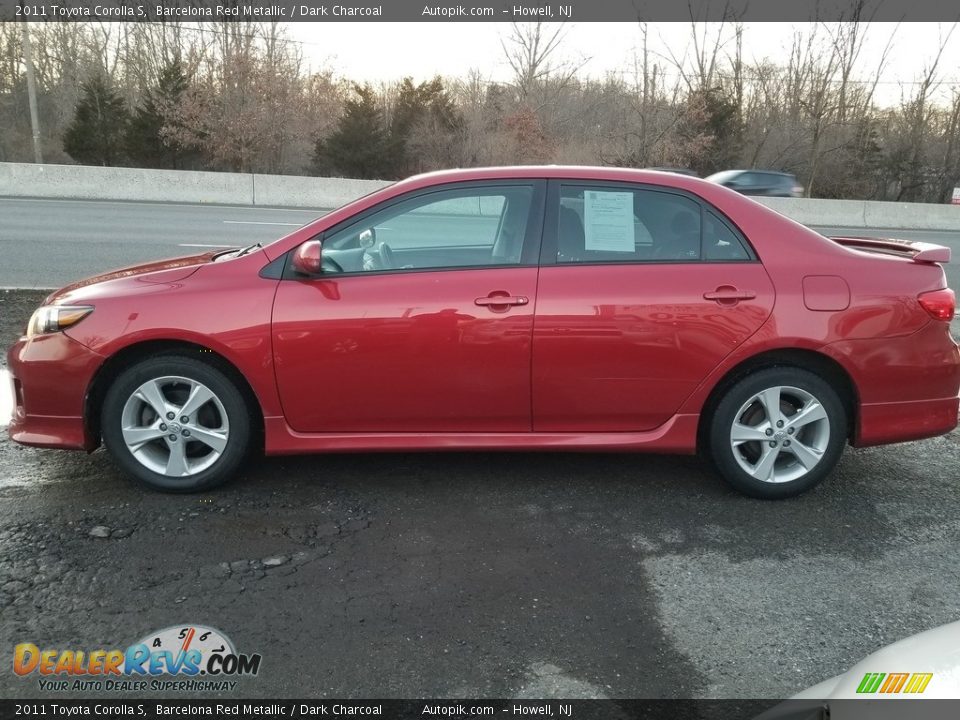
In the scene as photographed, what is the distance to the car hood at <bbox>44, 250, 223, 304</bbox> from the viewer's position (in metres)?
3.96

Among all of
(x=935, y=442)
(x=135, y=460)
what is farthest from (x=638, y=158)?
(x=135, y=460)

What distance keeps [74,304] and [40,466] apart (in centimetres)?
99

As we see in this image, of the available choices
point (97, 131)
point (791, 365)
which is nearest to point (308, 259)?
point (791, 365)

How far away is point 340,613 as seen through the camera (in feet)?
9.73

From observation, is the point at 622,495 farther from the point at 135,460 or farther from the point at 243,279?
the point at 135,460

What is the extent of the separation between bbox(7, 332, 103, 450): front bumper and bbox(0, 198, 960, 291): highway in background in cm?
471

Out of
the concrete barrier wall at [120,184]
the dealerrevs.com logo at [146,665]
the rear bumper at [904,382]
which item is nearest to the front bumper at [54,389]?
the dealerrevs.com logo at [146,665]

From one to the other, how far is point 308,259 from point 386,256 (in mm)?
447

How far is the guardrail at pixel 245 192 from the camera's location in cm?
2030

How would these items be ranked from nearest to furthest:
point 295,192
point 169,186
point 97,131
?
point 169,186, point 295,192, point 97,131

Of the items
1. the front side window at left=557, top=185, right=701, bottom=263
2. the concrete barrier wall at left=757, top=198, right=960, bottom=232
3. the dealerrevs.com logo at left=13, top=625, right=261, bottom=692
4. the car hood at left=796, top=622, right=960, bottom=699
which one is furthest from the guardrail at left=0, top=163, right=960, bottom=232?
the car hood at left=796, top=622, right=960, bottom=699

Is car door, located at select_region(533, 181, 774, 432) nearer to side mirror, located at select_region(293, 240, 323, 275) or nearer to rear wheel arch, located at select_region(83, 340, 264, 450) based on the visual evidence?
side mirror, located at select_region(293, 240, 323, 275)

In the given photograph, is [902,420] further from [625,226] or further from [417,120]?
[417,120]

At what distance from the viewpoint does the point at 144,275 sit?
159 inches
